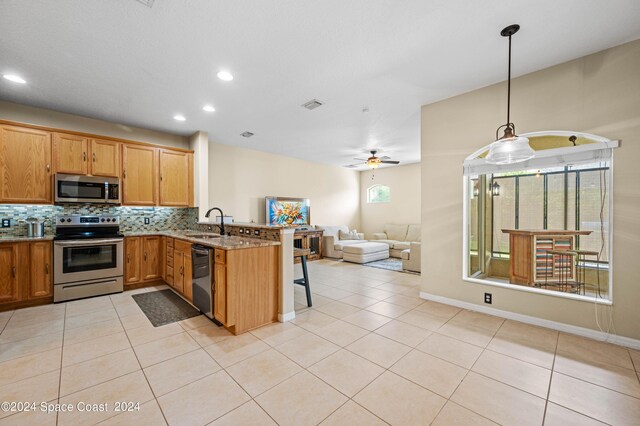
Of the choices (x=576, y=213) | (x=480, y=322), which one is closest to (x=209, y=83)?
(x=480, y=322)

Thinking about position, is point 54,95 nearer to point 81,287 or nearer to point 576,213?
point 81,287

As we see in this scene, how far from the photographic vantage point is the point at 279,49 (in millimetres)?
2564

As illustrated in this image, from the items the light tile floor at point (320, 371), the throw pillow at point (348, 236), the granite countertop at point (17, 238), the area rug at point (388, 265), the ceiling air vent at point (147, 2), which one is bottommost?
the area rug at point (388, 265)

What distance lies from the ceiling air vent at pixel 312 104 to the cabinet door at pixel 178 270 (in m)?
2.87

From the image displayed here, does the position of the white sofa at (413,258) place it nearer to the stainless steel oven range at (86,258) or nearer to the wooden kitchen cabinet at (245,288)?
the wooden kitchen cabinet at (245,288)

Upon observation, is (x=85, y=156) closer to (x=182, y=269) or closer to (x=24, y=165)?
(x=24, y=165)

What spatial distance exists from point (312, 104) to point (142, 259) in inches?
151

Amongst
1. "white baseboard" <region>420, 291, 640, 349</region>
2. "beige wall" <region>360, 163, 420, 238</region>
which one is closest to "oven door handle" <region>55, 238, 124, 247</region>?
"white baseboard" <region>420, 291, 640, 349</region>

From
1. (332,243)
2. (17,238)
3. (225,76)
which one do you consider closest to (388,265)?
(332,243)

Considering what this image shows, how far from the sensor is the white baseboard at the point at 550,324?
2505mm

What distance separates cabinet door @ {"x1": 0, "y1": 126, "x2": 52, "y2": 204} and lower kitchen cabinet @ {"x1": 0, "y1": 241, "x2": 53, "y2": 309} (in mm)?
670

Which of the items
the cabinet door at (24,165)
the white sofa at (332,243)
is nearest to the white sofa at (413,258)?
the white sofa at (332,243)

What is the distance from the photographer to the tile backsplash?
12.2ft

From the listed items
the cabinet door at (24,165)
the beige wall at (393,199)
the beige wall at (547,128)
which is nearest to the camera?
the beige wall at (547,128)
